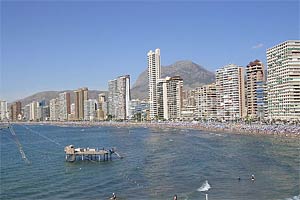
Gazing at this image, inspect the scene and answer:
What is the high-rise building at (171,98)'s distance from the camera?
621ft

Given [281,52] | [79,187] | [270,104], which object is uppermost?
[281,52]

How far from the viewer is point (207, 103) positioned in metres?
167

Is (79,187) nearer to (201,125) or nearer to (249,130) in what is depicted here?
(249,130)

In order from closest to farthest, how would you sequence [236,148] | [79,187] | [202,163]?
[79,187] → [202,163] → [236,148]

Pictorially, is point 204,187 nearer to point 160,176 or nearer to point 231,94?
point 160,176

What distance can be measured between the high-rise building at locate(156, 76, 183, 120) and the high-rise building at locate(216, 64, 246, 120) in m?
30.1

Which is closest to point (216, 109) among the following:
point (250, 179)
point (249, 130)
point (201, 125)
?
point (201, 125)

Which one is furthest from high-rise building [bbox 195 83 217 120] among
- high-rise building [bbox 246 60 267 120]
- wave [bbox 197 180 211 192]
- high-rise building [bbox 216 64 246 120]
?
wave [bbox 197 180 211 192]

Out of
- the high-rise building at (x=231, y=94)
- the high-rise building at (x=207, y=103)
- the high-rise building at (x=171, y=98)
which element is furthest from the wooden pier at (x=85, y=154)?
the high-rise building at (x=171, y=98)

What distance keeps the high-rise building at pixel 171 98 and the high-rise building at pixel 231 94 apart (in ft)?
98.8

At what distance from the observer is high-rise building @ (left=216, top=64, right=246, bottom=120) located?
151 m

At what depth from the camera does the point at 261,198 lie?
93.1 ft

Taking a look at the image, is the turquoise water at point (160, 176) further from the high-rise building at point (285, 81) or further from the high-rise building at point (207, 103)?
the high-rise building at point (207, 103)

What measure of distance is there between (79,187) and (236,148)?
3269cm
